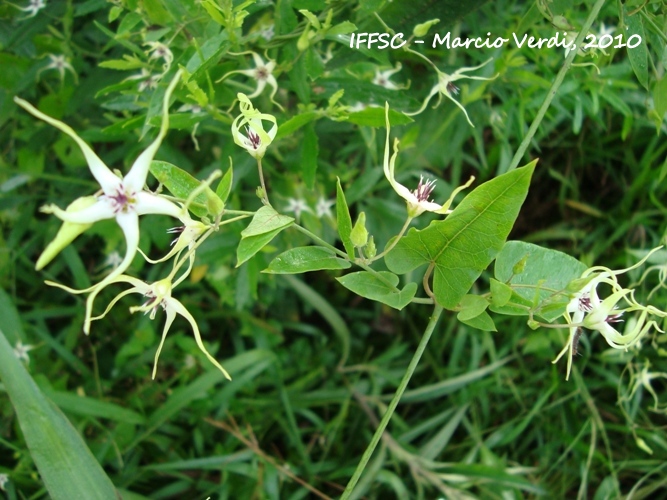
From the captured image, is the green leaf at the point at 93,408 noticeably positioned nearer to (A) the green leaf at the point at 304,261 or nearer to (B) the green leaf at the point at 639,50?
(A) the green leaf at the point at 304,261

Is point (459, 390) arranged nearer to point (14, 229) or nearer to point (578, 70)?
point (578, 70)

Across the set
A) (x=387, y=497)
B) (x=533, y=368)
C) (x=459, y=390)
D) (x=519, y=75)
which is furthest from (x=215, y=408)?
(x=519, y=75)

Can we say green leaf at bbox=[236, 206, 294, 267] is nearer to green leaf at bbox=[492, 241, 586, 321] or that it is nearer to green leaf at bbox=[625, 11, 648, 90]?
green leaf at bbox=[492, 241, 586, 321]

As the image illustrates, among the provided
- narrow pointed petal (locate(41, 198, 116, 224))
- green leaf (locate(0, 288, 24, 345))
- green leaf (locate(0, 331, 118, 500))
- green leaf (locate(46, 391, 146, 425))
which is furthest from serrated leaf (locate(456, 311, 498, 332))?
green leaf (locate(0, 288, 24, 345))

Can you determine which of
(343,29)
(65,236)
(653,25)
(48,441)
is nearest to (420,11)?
(343,29)

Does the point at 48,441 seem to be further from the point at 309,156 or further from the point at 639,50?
the point at 639,50

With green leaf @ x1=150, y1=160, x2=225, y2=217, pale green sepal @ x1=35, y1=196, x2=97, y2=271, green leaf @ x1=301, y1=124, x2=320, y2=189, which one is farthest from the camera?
green leaf @ x1=301, y1=124, x2=320, y2=189
